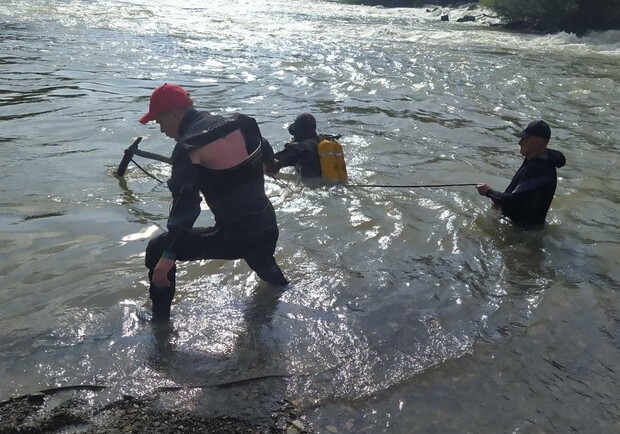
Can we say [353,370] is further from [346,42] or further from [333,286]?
[346,42]

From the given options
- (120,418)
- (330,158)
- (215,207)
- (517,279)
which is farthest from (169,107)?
(330,158)

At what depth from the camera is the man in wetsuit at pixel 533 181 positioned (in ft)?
22.6

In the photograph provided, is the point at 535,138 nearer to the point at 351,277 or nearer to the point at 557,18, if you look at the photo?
the point at 351,277

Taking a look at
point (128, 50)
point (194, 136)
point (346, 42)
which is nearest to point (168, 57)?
point (128, 50)

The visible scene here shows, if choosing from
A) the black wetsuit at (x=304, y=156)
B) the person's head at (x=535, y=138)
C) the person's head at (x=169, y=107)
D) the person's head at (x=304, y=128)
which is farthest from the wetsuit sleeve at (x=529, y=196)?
the person's head at (x=169, y=107)

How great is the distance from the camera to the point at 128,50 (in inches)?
885

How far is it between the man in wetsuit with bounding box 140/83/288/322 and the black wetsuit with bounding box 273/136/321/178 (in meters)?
3.56

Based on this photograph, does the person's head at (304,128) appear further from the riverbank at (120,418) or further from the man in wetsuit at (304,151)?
the riverbank at (120,418)

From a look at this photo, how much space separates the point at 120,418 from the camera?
3852mm

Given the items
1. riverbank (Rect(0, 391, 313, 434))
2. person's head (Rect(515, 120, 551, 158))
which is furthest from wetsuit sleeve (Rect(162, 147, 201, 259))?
person's head (Rect(515, 120, 551, 158))

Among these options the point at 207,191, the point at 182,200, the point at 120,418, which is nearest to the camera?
the point at 120,418

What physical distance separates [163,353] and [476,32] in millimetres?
32146

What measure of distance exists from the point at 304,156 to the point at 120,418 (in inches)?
215

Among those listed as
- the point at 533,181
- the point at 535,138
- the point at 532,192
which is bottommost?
the point at 532,192
